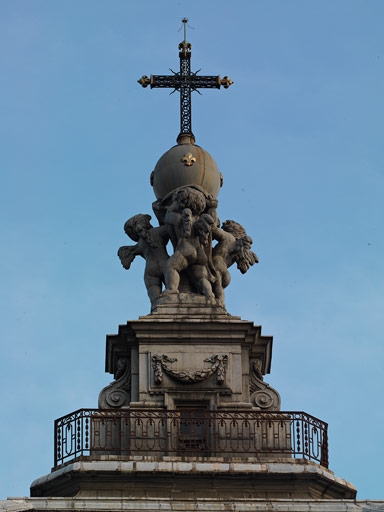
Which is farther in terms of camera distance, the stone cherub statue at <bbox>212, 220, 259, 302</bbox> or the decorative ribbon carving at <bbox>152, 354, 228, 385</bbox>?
the stone cherub statue at <bbox>212, 220, 259, 302</bbox>

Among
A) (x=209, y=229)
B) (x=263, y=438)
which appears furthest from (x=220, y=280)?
(x=263, y=438)

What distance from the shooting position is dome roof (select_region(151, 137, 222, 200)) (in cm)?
5731

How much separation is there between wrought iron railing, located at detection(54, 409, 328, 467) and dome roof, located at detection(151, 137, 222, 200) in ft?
22.9

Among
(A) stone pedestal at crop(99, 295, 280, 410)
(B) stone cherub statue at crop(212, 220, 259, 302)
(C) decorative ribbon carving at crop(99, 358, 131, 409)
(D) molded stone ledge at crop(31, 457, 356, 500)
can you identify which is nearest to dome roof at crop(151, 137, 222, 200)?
(B) stone cherub statue at crop(212, 220, 259, 302)

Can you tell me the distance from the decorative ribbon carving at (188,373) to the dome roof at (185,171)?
531cm

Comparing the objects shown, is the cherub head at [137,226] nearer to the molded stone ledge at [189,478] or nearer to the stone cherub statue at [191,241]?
the stone cherub statue at [191,241]

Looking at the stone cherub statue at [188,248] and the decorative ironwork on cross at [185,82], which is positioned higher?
the decorative ironwork on cross at [185,82]

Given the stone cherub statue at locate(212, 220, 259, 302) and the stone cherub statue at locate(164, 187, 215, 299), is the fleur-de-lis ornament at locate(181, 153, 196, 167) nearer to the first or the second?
the stone cherub statue at locate(164, 187, 215, 299)

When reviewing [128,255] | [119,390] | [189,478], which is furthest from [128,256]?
[189,478]

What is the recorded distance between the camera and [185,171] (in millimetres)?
57344

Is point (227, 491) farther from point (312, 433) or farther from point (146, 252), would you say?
point (146, 252)

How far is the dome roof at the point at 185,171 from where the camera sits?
5731 cm

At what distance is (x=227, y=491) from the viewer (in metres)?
50.8

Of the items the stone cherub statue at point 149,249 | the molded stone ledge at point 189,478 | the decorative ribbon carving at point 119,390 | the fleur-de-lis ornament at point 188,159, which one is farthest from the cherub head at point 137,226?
the molded stone ledge at point 189,478
